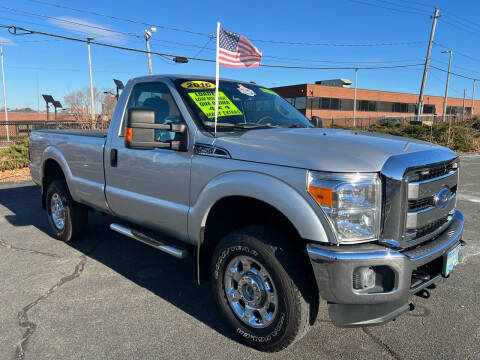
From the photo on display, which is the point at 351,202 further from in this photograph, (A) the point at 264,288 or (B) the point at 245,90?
(B) the point at 245,90

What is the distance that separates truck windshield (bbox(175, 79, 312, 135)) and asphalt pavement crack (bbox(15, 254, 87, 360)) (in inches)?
82.6

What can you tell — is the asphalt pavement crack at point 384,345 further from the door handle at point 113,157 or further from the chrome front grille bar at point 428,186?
the door handle at point 113,157

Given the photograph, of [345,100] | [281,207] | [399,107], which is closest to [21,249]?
[281,207]

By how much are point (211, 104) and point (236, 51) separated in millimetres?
678

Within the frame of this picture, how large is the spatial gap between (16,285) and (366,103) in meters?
61.4

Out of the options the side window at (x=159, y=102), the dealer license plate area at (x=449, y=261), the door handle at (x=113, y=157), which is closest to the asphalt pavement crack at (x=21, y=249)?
the door handle at (x=113, y=157)

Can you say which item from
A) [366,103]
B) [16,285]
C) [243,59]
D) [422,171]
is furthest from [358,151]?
[366,103]

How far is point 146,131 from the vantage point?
117 inches

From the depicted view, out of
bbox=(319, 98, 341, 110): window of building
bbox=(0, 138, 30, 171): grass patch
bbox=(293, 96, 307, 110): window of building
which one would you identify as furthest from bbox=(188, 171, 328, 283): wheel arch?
bbox=(319, 98, 341, 110): window of building

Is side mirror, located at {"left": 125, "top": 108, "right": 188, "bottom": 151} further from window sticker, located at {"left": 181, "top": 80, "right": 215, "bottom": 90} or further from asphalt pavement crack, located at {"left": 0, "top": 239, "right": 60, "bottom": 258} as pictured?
asphalt pavement crack, located at {"left": 0, "top": 239, "right": 60, "bottom": 258}

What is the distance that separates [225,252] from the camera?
9.27ft

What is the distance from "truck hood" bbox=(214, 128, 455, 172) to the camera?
7.68ft

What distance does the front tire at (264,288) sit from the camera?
97.3 inches

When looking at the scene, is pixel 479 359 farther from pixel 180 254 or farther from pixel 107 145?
pixel 107 145
